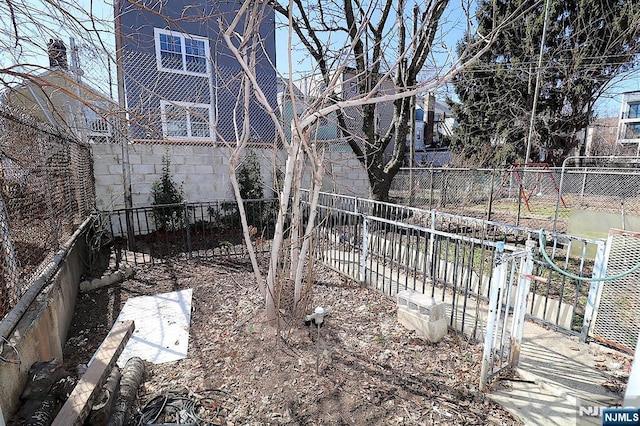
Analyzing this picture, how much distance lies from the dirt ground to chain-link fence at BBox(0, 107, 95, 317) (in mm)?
992

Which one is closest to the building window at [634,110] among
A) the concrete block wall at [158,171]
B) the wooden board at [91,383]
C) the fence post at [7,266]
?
the concrete block wall at [158,171]

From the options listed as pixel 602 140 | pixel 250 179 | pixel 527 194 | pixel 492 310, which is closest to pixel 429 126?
pixel 602 140

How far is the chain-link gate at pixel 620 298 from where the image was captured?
304 centimetres

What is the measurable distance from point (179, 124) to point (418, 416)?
841cm

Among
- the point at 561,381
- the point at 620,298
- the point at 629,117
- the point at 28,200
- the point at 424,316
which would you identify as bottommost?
the point at 561,381

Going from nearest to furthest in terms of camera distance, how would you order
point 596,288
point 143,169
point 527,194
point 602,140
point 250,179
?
point 596,288, point 143,169, point 250,179, point 527,194, point 602,140

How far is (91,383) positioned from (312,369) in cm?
168

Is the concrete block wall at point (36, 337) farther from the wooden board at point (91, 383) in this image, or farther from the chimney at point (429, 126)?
the chimney at point (429, 126)

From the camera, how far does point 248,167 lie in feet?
29.1

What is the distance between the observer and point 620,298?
10.3ft

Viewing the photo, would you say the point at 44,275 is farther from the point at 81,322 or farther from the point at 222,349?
the point at 222,349

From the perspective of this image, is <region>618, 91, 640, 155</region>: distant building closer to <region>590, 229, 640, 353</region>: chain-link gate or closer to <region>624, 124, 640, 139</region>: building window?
<region>624, 124, 640, 139</region>: building window

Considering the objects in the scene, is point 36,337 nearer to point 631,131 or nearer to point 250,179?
point 250,179

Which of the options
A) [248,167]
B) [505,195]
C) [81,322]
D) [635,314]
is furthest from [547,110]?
[81,322]
